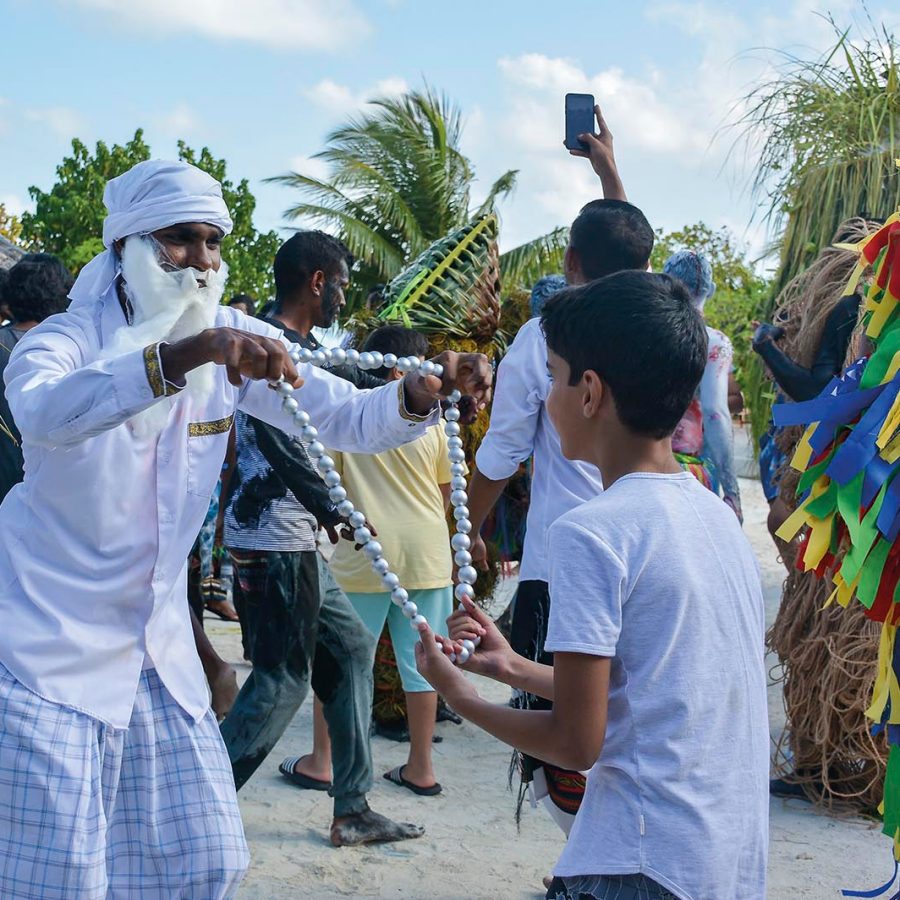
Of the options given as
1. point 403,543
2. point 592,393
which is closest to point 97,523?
point 592,393

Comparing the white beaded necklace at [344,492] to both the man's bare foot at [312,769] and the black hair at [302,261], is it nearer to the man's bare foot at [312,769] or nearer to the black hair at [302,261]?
the black hair at [302,261]

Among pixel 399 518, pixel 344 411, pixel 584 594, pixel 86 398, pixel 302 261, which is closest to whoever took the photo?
pixel 584 594

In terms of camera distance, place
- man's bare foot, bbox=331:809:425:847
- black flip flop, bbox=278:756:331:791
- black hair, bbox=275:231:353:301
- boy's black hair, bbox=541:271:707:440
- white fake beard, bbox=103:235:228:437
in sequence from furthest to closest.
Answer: black flip flop, bbox=278:756:331:791 < black hair, bbox=275:231:353:301 < man's bare foot, bbox=331:809:425:847 < white fake beard, bbox=103:235:228:437 < boy's black hair, bbox=541:271:707:440

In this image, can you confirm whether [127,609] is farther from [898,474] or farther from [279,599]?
[898,474]

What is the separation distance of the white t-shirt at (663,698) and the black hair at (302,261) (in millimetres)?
2779

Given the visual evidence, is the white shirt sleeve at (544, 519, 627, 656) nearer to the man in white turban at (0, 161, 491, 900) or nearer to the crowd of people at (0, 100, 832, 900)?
the crowd of people at (0, 100, 832, 900)

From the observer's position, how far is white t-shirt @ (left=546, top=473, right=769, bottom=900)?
1935 mm

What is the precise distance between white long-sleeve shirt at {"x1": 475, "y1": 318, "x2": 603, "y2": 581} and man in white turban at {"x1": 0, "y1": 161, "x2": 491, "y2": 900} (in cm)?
74

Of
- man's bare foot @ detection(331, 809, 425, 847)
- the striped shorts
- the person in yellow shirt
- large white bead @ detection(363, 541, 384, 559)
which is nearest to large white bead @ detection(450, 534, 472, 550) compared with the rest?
large white bead @ detection(363, 541, 384, 559)

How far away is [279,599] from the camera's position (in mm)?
4293

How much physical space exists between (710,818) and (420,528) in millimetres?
3404

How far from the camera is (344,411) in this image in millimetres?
3164

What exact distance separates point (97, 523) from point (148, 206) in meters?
0.76

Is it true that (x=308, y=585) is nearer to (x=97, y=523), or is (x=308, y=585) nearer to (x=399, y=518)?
(x=399, y=518)
